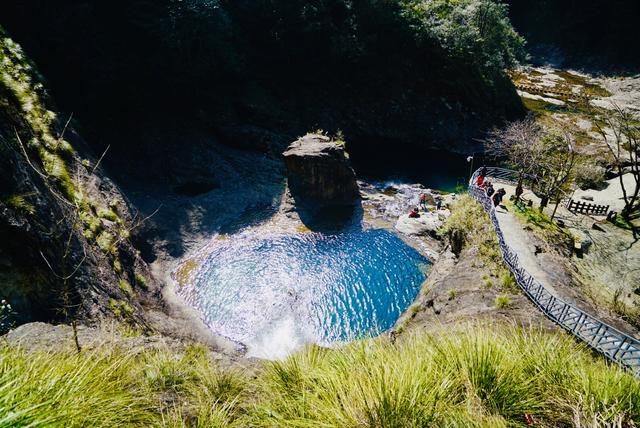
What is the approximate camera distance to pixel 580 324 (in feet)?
31.3

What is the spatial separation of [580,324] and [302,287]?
11226 mm

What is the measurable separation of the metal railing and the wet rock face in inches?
480

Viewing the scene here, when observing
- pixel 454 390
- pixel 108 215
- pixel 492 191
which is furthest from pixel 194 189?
pixel 454 390

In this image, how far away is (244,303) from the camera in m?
16.2

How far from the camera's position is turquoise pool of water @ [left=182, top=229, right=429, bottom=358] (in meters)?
15.1

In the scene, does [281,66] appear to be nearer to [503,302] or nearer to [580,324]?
[503,302]

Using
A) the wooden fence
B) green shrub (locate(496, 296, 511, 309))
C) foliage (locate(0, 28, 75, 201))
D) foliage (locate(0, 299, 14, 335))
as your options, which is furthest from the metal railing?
foliage (locate(0, 28, 75, 201))

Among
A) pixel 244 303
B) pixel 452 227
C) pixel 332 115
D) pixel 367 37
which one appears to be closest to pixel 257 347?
pixel 244 303

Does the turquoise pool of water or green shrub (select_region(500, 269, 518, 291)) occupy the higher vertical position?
green shrub (select_region(500, 269, 518, 291))

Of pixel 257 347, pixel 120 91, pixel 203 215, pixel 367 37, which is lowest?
pixel 257 347

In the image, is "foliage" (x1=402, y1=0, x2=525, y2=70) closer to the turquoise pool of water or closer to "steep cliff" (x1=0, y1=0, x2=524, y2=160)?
"steep cliff" (x1=0, y1=0, x2=524, y2=160)

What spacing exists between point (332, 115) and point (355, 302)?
23115mm

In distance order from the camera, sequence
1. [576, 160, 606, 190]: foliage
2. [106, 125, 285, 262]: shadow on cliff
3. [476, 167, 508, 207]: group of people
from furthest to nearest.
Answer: [576, 160, 606, 190]: foliage, [106, 125, 285, 262]: shadow on cliff, [476, 167, 508, 207]: group of people

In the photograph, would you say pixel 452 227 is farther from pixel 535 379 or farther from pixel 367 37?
pixel 367 37
